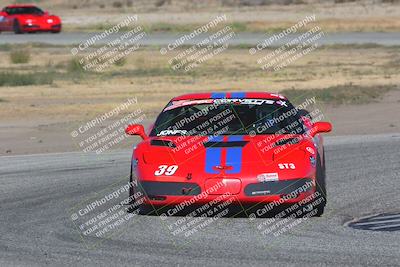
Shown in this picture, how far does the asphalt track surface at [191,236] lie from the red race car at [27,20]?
43.8 metres

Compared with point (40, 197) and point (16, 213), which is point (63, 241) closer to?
point (16, 213)

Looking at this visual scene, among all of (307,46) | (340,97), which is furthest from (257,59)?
(340,97)

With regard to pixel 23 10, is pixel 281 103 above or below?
above

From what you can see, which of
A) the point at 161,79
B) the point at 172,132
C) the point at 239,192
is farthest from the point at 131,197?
the point at 161,79

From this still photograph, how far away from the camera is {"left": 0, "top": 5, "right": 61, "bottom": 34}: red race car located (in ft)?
193

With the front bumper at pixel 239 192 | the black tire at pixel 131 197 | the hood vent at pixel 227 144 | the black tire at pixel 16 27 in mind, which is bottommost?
the black tire at pixel 16 27

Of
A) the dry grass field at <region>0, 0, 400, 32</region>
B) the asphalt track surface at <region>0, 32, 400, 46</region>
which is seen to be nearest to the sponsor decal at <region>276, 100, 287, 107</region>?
the asphalt track surface at <region>0, 32, 400, 46</region>

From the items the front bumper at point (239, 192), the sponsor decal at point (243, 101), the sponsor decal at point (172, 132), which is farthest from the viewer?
the sponsor decal at point (243, 101)

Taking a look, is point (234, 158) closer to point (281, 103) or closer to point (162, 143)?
point (162, 143)

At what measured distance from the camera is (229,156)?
38.7 feet

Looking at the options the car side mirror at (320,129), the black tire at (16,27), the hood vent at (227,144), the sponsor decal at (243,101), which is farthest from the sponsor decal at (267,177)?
the black tire at (16,27)

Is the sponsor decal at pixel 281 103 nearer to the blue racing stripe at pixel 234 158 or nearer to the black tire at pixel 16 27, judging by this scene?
the blue racing stripe at pixel 234 158

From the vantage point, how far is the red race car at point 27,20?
58875 millimetres

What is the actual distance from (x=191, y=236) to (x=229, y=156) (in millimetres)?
1401
